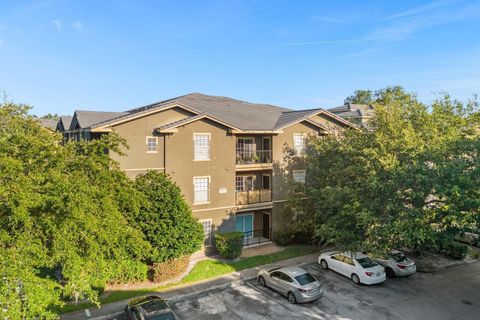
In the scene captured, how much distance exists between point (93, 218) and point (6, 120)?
19.5ft

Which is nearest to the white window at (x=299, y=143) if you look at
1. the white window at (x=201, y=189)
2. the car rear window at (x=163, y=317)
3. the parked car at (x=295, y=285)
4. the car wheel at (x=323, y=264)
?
the white window at (x=201, y=189)

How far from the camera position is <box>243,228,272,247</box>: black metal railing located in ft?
83.4

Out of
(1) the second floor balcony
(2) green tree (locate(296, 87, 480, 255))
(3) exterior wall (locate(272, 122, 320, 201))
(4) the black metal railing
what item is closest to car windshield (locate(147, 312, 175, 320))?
(2) green tree (locate(296, 87, 480, 255))

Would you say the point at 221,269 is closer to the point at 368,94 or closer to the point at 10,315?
the point at 10,315

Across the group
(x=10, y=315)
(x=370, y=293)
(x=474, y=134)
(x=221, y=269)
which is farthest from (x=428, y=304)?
(x=10, y=315)

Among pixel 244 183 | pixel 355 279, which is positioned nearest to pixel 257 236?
pixel 244 183

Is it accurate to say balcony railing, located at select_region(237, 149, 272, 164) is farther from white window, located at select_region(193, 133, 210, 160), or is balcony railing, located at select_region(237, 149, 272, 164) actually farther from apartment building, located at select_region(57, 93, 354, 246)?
white window, located at select_region(193, 133, 210, 160)

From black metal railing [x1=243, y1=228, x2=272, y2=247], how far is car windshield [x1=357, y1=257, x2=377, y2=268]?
28.4ft

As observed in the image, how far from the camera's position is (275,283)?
1711 centimetres

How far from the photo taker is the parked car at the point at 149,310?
504 inches

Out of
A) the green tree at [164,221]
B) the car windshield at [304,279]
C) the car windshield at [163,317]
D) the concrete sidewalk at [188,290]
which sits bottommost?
the concrete sidewalk at [188,290]

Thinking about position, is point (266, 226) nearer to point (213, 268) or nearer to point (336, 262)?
point (213, 268)

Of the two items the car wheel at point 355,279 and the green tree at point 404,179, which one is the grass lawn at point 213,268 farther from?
the car wheel at point 355,279

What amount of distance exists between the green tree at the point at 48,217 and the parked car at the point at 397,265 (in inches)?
565
